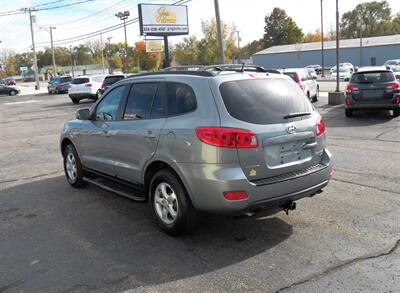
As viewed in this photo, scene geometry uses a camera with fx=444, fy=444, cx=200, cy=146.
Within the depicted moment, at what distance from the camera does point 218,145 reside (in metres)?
4.25

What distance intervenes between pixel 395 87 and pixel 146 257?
1132 cm

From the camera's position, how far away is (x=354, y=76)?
13992 millimetres

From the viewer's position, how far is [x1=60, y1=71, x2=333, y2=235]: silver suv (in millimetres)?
4266

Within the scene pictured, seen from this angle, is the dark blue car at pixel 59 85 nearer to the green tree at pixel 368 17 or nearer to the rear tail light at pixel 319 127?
the rear tail light at pixel 319 127

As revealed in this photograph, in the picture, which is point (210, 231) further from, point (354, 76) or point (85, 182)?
point (354, 76)

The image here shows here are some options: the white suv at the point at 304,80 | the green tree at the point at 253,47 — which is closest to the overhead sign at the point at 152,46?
the white suv at the point at 304,80

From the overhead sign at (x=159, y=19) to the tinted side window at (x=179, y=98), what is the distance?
39.3m

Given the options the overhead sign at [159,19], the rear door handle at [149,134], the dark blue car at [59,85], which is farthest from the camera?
the overhead sign at [159,19]

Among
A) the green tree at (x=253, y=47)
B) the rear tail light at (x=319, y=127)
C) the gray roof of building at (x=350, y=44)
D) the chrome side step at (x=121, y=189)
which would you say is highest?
the green tree at (x=253, y=47)

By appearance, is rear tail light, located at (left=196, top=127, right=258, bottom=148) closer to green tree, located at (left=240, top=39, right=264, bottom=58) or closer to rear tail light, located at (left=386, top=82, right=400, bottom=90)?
rear tail light, located at (left=386, top=82, right=400, bottom=90)

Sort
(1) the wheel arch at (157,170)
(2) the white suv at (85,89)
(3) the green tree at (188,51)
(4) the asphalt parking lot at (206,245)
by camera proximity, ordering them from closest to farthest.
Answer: (4) the asphalt parking lot at (206,245), (1) the wheel arch at (157,170), (2) the white suv at (85,89), (3) the green tree at (188,51)

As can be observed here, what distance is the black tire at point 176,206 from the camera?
15.1 ft

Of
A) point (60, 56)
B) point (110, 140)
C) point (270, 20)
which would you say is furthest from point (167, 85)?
point (60, 56)

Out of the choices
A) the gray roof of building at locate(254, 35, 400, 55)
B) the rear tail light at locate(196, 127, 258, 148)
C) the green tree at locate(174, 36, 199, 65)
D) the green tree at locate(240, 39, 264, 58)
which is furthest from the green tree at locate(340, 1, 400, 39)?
the rear tail light at locate(196, 127, 258, 148)
